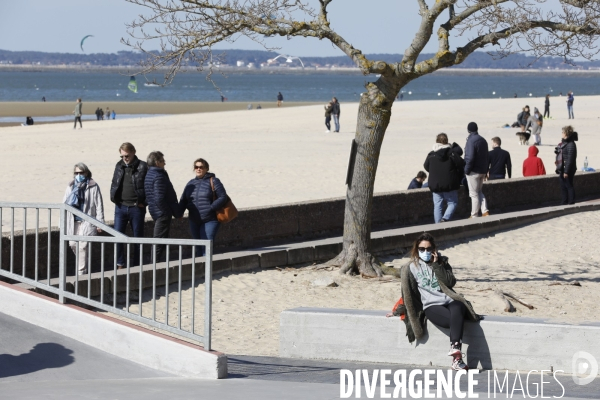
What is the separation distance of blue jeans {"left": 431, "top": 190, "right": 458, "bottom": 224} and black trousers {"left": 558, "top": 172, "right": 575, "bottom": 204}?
3.76 metres

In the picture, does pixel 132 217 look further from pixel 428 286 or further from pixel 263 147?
pixel 263 147

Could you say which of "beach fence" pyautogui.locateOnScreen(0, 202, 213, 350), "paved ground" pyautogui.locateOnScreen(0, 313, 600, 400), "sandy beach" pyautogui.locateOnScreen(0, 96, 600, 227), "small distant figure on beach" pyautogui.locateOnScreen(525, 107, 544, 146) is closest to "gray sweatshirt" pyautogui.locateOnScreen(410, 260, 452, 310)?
"paved ground" pyautogui.locateOnScreen(0, 313, 600, 400)

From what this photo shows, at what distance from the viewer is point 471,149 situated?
16.0 meters

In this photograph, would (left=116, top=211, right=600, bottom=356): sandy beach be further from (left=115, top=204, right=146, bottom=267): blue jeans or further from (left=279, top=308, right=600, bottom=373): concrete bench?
(left=115, top=204, right=146, bottom=267): blue jeans

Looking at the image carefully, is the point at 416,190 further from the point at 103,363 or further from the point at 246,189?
the point at 103,363

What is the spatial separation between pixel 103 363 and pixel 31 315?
1130mm

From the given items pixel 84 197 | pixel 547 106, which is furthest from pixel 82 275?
pixel 547 106

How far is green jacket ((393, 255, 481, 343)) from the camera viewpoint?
26.0ft

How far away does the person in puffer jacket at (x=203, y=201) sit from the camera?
1184 cm

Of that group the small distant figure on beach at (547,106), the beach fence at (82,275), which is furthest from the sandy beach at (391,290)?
the small distant figure on beach at (547,106)

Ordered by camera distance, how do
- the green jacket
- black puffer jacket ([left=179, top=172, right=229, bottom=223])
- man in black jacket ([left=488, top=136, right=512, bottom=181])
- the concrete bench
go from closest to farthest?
1. the concrete bench
2. the green jacket
3. black puffer jacket ([left=179, top=172, right=229, bottom=223])
4. man in black jacket ([left=488, top=136, right=512, bottom=181])

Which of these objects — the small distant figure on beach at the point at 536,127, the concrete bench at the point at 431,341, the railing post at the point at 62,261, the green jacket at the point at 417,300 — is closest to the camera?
the concrete bench at the point at 431,341

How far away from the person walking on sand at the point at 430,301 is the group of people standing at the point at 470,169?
22.5 feet

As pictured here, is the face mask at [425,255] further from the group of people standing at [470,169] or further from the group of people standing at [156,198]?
the group of people standing at [470,169]
